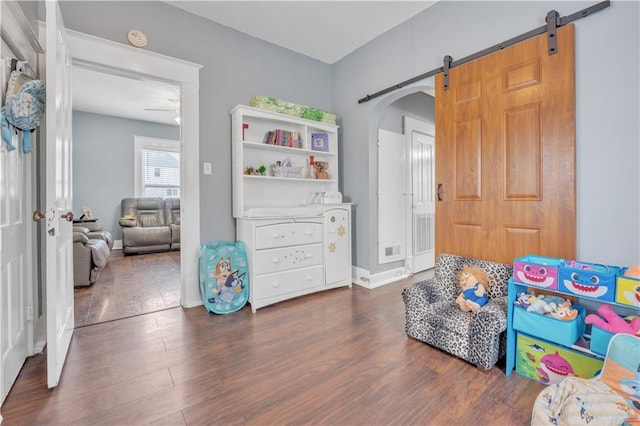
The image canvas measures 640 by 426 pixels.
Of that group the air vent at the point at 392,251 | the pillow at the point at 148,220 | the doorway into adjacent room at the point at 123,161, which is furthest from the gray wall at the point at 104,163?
the air vent at the point at 392,251

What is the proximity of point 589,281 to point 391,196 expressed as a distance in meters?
2.32

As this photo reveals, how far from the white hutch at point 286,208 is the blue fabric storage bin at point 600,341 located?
215cm

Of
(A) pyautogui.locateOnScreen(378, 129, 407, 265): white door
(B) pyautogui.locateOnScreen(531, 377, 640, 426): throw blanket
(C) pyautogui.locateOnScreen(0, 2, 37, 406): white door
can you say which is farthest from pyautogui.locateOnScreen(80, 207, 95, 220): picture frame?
(B) pyautogui.locateOnScreen(531, 377, 640, 426): throw blanket

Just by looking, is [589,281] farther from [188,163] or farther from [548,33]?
[188,163]

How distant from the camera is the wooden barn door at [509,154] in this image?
1878 millimetres

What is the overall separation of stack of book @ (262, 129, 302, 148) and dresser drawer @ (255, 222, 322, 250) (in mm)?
934

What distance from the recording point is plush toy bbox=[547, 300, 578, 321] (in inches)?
60.7

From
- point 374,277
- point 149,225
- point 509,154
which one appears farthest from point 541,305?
point 149,225

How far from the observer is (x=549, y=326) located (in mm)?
1565

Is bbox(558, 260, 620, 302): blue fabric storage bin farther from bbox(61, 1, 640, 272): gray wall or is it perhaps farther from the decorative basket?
the decorative basket

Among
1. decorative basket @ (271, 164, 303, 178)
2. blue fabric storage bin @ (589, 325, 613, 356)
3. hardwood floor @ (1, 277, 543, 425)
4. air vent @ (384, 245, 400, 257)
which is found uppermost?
decorative basket @ (271, 164, 303, 178)

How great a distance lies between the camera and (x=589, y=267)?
5.30 feet

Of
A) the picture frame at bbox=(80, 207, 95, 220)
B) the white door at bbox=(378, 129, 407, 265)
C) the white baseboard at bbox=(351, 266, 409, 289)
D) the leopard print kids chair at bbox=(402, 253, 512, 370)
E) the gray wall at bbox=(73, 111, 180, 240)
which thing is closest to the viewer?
the leopard print kids chair at bbox=(402, 253, 512, 370)

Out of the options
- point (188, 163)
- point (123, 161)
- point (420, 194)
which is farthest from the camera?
point (123, 161)
